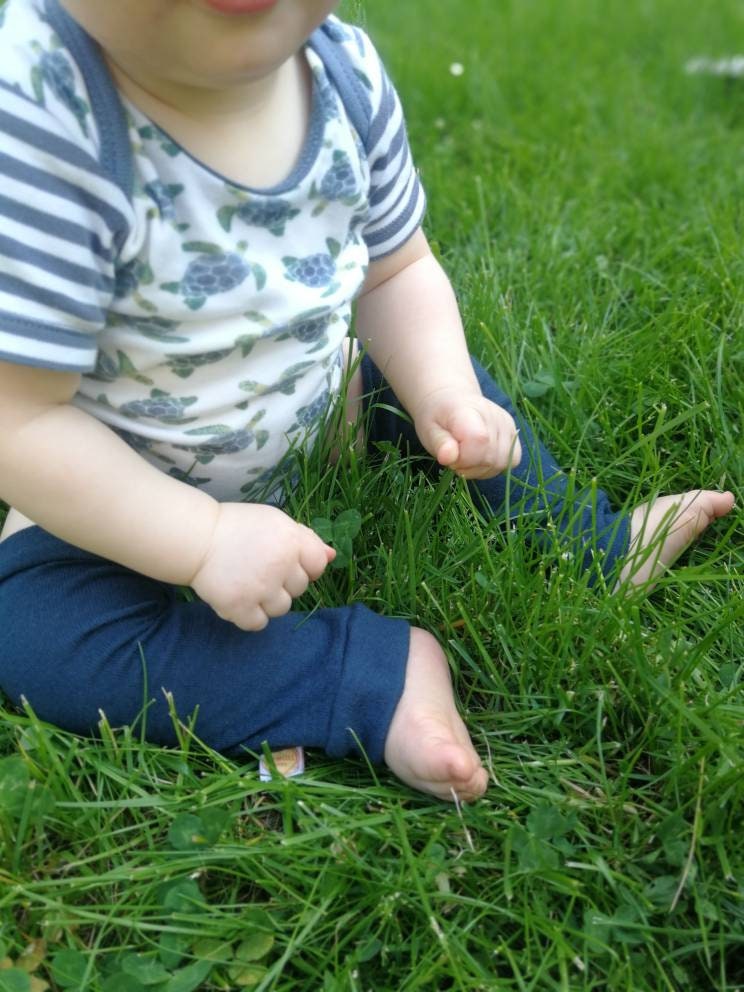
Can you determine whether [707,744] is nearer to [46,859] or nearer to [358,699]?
[358,699]

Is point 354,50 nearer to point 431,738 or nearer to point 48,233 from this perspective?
point 48,233

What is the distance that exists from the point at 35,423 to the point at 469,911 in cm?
64

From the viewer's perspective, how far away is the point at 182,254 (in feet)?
3.75

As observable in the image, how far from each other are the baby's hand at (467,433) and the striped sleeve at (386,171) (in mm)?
225

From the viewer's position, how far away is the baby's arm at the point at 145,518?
1.11 meters

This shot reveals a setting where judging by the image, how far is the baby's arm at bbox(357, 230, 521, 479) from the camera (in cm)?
131

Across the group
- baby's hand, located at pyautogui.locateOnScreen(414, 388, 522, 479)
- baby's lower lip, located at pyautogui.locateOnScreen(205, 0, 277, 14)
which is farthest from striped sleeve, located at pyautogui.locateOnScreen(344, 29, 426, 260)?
baby's lower lip, located at pyautogui.locateOnScreen(205, 0, 277, 14)

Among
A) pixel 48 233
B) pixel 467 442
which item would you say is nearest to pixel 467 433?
pixel 467 442

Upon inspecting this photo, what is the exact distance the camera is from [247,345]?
1.25m

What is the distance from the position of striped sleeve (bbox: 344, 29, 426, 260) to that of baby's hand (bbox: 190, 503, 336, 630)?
0.45m

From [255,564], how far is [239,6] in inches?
20.8

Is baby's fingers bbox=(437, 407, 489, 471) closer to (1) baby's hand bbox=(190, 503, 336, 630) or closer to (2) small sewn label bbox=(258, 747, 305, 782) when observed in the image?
(1) baby's hand bbox=(190, 503, 336, 630)

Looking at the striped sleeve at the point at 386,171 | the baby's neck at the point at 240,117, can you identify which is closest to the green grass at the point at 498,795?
the striped sleeve at the point at 386,171

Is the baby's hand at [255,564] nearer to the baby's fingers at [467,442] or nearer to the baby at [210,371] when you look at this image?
the baby at [210,371]
